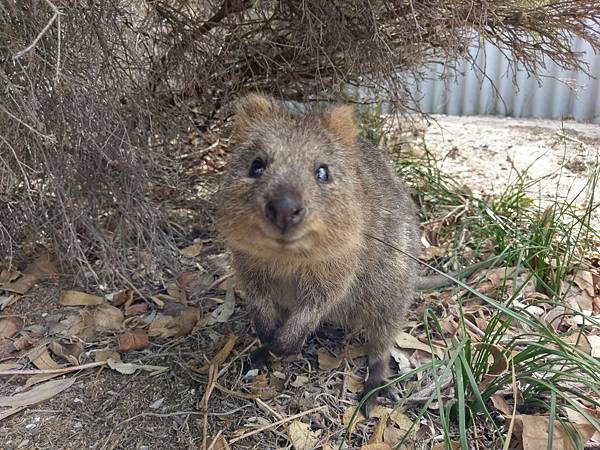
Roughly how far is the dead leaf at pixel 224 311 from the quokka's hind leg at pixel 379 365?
3.09 feet

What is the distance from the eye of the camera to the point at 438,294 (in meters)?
3.77

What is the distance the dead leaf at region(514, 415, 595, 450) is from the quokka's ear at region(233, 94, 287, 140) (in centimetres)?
184

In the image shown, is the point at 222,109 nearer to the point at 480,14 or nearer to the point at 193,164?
the point at 193,164

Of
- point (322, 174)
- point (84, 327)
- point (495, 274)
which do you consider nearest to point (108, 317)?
point (84, 327)

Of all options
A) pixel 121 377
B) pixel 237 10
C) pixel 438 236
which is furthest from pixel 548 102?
pixel 121 377

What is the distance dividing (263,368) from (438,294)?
1.30 m

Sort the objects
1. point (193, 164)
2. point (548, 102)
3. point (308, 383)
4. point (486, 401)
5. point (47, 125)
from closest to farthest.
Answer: point (486, 401) < point (308, 383) < point (47, 125) < point (193, 164) < point (548, 102)

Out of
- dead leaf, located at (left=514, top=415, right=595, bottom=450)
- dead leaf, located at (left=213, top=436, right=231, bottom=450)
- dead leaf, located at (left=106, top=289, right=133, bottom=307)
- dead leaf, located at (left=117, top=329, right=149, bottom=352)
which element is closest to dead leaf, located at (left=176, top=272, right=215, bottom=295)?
dead leaf, located at (left=106, top=289, right=133, bottom=307)

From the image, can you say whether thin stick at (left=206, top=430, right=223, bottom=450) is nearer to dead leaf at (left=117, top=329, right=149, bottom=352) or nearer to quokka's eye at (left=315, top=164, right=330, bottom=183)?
dead leaf at (left=117, top=329, right=149, bottom=352)

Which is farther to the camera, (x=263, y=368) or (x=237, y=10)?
(x=237, y=10)

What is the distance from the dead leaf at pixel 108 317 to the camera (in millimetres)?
3529

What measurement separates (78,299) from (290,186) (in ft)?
6.82

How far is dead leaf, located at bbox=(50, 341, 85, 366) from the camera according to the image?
3186 millimetres

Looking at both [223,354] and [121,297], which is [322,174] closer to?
[223,354]
